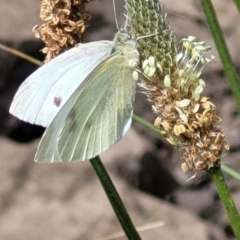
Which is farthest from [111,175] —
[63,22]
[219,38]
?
[219,38]

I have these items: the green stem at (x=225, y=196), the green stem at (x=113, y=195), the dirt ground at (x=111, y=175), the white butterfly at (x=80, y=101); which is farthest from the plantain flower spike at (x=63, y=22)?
the dirt ground at (x=111, y=175)

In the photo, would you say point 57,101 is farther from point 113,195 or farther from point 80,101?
point 113,195

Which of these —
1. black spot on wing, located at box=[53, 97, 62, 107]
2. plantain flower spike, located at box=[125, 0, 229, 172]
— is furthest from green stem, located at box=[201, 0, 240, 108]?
black spot on wing, located at box=[53, 97, 62, 107]

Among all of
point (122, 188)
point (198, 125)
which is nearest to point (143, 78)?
point (198, 125)

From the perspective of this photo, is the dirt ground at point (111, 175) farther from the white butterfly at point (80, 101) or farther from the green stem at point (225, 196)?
the green stem at point (225, 196)

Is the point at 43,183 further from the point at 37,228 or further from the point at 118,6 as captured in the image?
the point at 118,6
